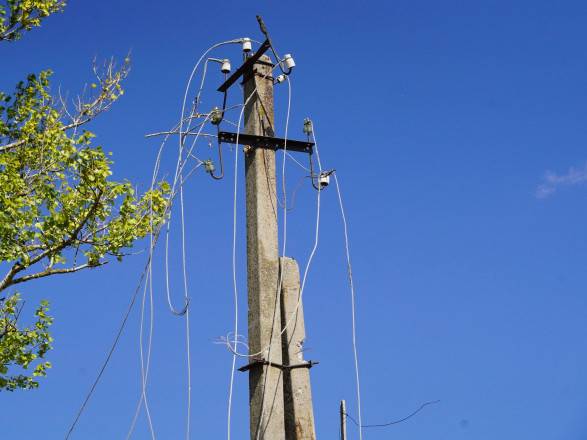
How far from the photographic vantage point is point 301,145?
8.27 m

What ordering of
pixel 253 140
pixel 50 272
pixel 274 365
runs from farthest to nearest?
pixel 50 272, pixel 253 140, pixel 274 365

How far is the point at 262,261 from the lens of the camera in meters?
7.36

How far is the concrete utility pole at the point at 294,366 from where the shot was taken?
7082 millimetres

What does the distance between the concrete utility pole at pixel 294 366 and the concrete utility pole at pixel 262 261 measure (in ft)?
0.34

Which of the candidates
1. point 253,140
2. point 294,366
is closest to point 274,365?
point 294,366

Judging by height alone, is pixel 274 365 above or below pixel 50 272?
below

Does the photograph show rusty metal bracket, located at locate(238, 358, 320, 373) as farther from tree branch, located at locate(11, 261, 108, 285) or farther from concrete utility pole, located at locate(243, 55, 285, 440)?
tree branch, located at locate(11, 261, 108, 285)

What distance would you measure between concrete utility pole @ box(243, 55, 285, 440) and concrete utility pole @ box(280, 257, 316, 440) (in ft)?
0.34

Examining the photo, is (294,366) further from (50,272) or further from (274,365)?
(50,272)

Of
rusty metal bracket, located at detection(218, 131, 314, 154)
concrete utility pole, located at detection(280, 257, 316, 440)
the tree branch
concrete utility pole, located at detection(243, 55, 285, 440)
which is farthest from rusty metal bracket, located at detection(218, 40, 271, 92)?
the tree branch

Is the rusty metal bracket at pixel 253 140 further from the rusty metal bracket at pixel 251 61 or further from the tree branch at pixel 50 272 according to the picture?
the tree branch at pixel 50 272

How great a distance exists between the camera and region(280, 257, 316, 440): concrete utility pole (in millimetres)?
7082

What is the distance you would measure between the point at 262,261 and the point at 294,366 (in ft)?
3.23

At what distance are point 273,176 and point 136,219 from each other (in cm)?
791
